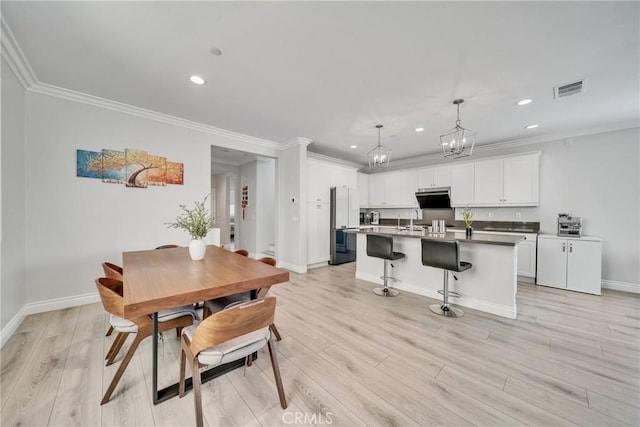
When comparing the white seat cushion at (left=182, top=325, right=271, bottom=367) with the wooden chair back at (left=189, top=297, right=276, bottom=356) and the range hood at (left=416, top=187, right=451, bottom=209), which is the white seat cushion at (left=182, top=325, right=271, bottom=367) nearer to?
the wooden chair back at (left=189, top=297, right=276, bottom=356)

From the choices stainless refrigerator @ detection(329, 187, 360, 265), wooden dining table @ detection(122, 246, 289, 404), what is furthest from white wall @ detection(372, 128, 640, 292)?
wooden dining table @ detection(122, 246, 289, 404)

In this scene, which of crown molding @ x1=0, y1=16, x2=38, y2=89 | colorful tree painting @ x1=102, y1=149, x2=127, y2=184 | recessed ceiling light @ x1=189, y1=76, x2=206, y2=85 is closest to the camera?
crown molding @ x1=0, y1=16, x2=38, y2=89

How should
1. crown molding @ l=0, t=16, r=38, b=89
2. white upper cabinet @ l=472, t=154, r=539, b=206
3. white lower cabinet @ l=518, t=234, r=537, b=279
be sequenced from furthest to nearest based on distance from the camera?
white upper cabinet @ l=472, t=154, r=539, b=206 → white lower cabinet @ l=518, t=234, r=537, b=279 → crown molding @ l=0, t=16, r=38, b=89

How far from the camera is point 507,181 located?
4.50m

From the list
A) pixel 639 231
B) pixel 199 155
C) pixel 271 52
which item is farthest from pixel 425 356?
pixel 639 231

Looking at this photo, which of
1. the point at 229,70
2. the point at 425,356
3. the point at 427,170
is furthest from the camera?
the point at 427,170

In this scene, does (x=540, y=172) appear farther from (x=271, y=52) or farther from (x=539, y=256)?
(x=271, y=52)

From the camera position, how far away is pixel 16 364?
5.94 feet

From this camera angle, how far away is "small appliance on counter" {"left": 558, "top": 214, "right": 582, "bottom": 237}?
12.3 ft

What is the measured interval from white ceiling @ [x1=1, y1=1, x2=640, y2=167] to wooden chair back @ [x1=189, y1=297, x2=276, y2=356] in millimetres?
2065

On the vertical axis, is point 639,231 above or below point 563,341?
above

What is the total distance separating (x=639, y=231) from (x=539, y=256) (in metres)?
1.32

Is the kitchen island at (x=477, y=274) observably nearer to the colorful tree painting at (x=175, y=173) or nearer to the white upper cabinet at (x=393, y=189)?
the white upper cabinet at (x=393, y=189)

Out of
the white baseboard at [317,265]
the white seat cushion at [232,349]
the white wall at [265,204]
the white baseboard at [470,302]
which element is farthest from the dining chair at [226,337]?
the white wall at [265,204]
